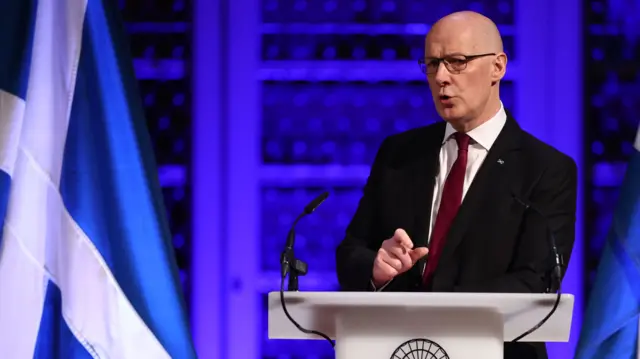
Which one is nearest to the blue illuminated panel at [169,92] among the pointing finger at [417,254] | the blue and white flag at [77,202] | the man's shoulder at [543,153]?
the blue and white flag at [77,202]

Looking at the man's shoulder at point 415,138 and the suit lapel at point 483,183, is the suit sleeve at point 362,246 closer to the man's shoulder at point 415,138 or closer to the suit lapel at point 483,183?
the man's shoulder at point 415,138

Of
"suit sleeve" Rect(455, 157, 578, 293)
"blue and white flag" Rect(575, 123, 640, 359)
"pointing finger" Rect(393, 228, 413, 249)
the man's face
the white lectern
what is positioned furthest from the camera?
"blue and white flag" Rect(575, 123, 640, 359)

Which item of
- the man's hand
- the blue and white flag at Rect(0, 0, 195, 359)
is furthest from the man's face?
the blue and white flag at Rect(0, 0, 195, 359)

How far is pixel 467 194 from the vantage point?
7.84 feet

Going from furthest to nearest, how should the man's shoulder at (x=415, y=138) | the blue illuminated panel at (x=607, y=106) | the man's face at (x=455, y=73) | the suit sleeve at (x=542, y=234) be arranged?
the blue illuminated panel at (x=607, y=106), the man's shoulder at (x=415, y=138), the man's face at (x=455, y=73), the suit sleeve at (x=542, y=234)

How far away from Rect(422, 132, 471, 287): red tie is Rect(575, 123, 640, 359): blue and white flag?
27.5 inches

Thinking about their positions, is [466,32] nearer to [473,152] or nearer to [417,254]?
[473,152]

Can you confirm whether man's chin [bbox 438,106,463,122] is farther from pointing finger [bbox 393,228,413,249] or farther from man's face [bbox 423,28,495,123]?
pointing finger [bbox 393,228,413,249]

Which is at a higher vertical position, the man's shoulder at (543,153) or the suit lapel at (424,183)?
the man's shoulder at (543,153)

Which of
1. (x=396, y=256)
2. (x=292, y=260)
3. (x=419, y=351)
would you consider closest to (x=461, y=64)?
(x=396, y=256)

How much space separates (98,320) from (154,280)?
0.20 m

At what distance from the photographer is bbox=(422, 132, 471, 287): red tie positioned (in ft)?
7.73

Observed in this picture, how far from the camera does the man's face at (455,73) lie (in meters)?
2.43

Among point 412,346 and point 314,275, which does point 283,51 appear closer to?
point 314,275
